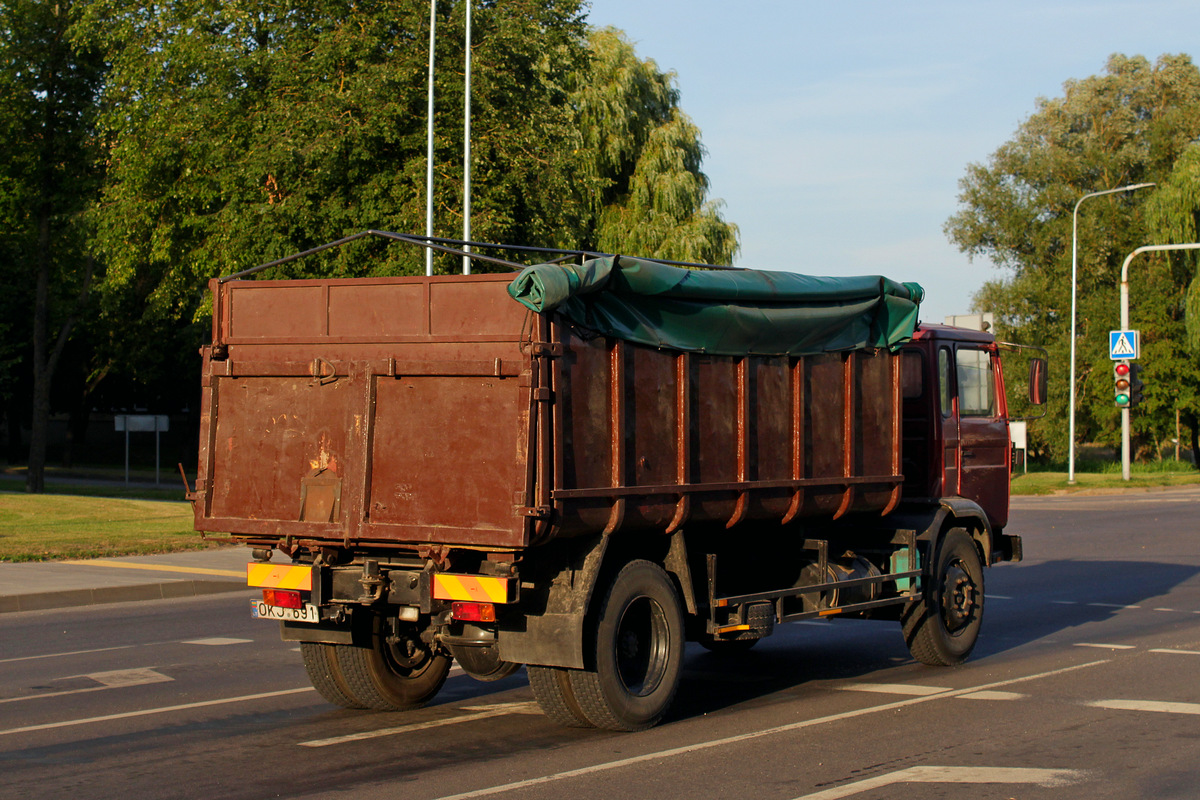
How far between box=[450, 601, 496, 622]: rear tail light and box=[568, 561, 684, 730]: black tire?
661 millimetres

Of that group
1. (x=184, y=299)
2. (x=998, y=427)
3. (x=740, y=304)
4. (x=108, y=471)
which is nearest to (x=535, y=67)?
Result: (x=184, y=299)

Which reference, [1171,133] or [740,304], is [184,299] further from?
[1171,133]

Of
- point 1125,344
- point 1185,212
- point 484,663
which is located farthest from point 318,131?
point 1185,212

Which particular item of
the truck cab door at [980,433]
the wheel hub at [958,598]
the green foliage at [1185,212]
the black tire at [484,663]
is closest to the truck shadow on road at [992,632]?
the wheel hub at [958,598]

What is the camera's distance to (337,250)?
25.3 m

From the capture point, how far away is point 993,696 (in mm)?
8680

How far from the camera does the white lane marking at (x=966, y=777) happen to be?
20.4 feet

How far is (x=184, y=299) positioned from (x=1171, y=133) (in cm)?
4007

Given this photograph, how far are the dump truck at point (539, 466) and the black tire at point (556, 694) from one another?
25mm

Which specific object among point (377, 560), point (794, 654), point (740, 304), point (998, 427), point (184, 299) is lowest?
point (794, 654)

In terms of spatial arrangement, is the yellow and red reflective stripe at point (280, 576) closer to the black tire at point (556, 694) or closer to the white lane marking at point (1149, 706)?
the black tire at point (556, 694)

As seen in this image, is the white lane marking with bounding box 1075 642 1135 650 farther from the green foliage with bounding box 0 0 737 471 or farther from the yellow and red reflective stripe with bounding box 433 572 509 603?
the green foliage with bounding box 0 0 737 471

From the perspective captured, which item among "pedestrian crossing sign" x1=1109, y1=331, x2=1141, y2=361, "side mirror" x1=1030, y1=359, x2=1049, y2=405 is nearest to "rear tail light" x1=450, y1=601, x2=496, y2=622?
"side mirror" x1=1030, y1=359, x2=1049, y2=405

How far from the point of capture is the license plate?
7.42m
